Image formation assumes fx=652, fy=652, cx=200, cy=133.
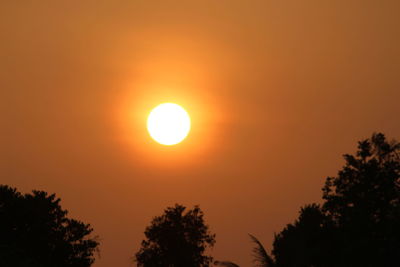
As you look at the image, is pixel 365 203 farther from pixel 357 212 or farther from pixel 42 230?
pixel 42 230

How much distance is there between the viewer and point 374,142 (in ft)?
165

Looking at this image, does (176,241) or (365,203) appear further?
(176,241)

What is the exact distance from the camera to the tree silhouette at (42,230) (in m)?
66.5

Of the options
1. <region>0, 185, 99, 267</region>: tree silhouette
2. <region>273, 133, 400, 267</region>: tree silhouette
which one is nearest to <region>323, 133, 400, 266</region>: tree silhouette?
<region>273, 133, 400, 267</region>: tree silhouette

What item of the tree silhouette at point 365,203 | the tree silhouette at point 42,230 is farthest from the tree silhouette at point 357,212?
the tree silhouette at point 42,230

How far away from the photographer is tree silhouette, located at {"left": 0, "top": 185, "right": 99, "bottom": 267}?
66.5 meters

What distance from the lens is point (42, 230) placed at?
6844cm

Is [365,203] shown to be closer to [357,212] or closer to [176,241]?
[357,212]

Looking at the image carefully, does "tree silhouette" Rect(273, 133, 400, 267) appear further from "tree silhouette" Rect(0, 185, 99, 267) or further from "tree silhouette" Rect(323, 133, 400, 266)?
"tree silhouette" Rect(0, 185, 99, 267)

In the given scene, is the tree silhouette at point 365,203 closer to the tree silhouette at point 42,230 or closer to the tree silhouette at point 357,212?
the tree silhouette at point 357,212

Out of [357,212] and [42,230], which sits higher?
[42,230]

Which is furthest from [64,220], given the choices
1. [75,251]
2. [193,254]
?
[193,254]

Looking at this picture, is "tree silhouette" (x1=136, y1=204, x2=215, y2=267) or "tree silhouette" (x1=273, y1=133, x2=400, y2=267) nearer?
"tree silhouette" (x1=273, y1=133, x2=400, y2=267)

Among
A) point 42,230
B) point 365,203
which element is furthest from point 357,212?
point 42,230
